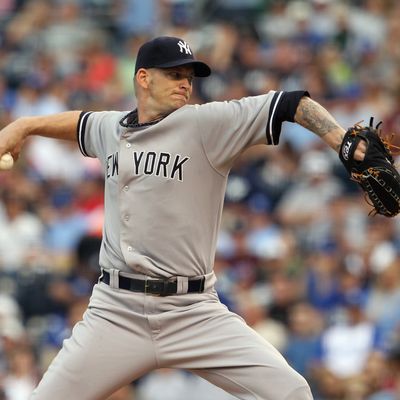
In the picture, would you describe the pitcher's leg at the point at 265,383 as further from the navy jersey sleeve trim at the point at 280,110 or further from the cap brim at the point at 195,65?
the cap brim at the point at 195,65

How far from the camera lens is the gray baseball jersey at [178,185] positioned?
513 cm

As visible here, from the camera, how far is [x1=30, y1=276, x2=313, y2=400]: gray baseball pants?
5016 millimetres

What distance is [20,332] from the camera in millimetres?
9586

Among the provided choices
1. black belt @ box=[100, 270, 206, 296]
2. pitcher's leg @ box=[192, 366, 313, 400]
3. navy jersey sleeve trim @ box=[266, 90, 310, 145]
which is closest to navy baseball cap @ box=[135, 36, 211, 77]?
navy jersey sleeve trim @ box=[266, 90, 310, 145]

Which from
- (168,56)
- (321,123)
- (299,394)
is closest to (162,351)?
(299,394)

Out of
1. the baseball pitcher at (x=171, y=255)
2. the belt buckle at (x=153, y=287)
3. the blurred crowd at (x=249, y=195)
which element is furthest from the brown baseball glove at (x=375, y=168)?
the blurred crowd at (x=249, y=195)

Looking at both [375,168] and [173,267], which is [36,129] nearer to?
[173,267]

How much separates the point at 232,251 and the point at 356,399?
2.33 meters

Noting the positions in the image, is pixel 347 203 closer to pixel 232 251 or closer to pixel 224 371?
pixel 232 251

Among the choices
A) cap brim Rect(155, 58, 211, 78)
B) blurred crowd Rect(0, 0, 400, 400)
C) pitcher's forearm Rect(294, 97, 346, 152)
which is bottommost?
blurred crowd Rect(0, 0, 400, 400)

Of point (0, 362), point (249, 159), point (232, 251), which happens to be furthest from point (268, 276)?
point (0, 362)

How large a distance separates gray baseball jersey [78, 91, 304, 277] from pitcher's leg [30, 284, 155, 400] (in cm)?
26

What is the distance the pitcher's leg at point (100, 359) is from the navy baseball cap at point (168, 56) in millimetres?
1128

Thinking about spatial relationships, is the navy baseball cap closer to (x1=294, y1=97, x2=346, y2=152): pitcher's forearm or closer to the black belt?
(x1=294, y1=97, x2=346, y2=152): pitcher's forearm
